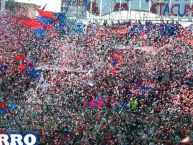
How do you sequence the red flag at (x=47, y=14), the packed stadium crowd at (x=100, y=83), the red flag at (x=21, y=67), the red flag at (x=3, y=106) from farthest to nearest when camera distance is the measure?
the red flag at (x=47, y=14), the red flag at (x=21, y=67), the red flag at (x=3, y=106), the packed stadium crowd at (x=100, y=83)

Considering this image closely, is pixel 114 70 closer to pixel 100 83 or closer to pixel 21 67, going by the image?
pixel 100 83

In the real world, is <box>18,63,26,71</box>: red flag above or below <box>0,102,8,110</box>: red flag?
above

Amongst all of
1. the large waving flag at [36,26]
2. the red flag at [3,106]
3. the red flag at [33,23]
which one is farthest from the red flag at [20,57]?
the red flag at [3,106]

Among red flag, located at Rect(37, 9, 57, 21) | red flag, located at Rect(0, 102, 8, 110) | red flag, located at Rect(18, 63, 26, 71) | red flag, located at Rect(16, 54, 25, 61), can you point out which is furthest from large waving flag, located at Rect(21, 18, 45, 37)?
Result: red flag, located at Rect(0, 102, 8, 110)

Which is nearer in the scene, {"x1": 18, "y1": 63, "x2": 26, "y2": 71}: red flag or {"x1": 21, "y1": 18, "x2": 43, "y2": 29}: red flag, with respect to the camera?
{"x1": 18, "y1": 63, "x2": 26, "y2": 71}: red flag

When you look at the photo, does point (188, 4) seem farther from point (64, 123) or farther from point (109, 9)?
point (64, 123)

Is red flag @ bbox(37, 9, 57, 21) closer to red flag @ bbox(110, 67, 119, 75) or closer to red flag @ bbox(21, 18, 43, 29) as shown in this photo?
red flag @ bbox(21, 18, 43, 29)

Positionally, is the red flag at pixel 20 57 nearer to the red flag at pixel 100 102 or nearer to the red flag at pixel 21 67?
the red flag at pixel 21 67

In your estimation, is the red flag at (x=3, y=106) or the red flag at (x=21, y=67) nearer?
the red flag at (x=3, y=106)
